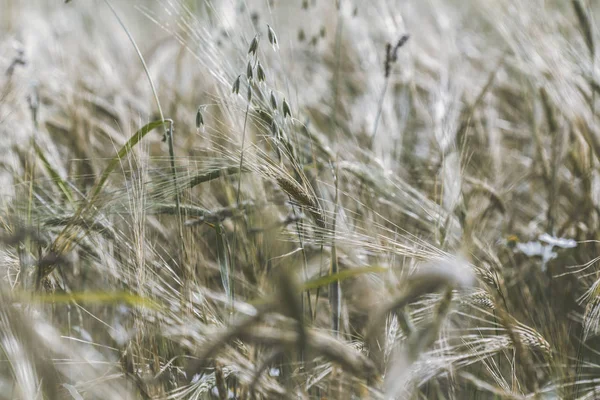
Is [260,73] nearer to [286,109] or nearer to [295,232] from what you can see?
[286,109]

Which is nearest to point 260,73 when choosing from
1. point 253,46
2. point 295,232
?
point 253,46

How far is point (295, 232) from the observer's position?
2.68ft

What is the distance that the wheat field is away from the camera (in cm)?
71

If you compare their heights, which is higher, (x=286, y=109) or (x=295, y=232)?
(x=286, y=109)

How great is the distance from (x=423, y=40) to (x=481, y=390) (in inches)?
62.2

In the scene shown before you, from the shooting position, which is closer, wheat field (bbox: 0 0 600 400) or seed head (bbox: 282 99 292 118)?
wheat field (bbox: 0 0 600 400)

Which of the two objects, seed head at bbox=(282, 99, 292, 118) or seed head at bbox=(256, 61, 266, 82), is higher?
seed head at bbox=(256, 61, 266, 82)

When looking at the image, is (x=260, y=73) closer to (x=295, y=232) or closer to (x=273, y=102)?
(x=273, y=102)

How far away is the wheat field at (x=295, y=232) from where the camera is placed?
2.32 feet

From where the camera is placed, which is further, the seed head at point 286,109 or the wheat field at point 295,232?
the seed head at point 286,109

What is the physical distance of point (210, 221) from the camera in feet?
2.84

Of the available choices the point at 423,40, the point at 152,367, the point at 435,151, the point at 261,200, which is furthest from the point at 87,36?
the point at 152,367

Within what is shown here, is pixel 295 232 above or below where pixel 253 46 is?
below

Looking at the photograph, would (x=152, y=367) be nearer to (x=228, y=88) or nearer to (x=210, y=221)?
(x=210, y=221)
